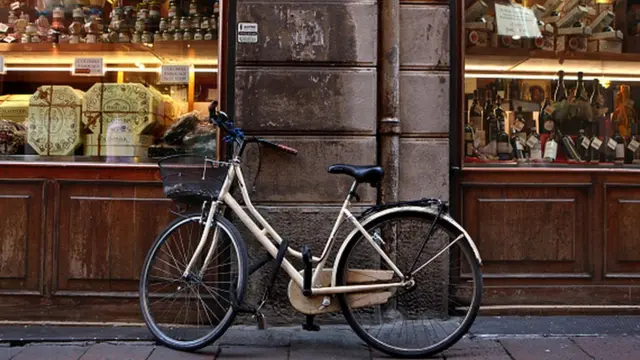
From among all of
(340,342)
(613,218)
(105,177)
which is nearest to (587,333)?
(613,218)

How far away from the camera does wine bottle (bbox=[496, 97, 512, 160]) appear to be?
18.3 feet

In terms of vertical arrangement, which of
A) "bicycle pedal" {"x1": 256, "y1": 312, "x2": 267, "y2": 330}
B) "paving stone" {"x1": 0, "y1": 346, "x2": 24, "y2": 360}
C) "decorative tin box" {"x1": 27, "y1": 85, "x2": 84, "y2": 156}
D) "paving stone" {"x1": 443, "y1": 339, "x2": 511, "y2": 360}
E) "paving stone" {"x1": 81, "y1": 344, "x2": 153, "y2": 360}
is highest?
"decorative tin box" {"x1": 27, "y1": 85, "x2": 84, "y2": 156}

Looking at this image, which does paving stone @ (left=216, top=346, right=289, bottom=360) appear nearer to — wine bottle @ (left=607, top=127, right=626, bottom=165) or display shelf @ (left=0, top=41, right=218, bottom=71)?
display shelf @ (left=0, top=41, right=218, bottom=71)

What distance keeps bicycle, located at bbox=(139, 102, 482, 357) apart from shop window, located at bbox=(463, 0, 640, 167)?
156 centimetres

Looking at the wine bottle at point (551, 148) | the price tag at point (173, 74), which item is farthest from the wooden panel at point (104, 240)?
the wine bottle at point (551, 148)

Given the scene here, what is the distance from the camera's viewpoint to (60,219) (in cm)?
505

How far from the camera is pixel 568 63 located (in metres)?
5.86

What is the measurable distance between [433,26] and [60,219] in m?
3.27

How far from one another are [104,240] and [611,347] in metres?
3.77

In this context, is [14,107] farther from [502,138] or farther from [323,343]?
[502,138]

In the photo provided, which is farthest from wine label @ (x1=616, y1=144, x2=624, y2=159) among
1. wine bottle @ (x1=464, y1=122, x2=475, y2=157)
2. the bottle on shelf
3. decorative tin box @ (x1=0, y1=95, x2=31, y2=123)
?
decorative tin box @ (x1=0, y1=95, x2=31, y2=123)

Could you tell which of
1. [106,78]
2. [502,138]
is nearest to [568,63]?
[502,138]

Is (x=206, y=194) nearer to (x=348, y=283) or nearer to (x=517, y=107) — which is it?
(x=348, y=283)

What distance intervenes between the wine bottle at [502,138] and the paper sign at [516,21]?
0.68 metres
